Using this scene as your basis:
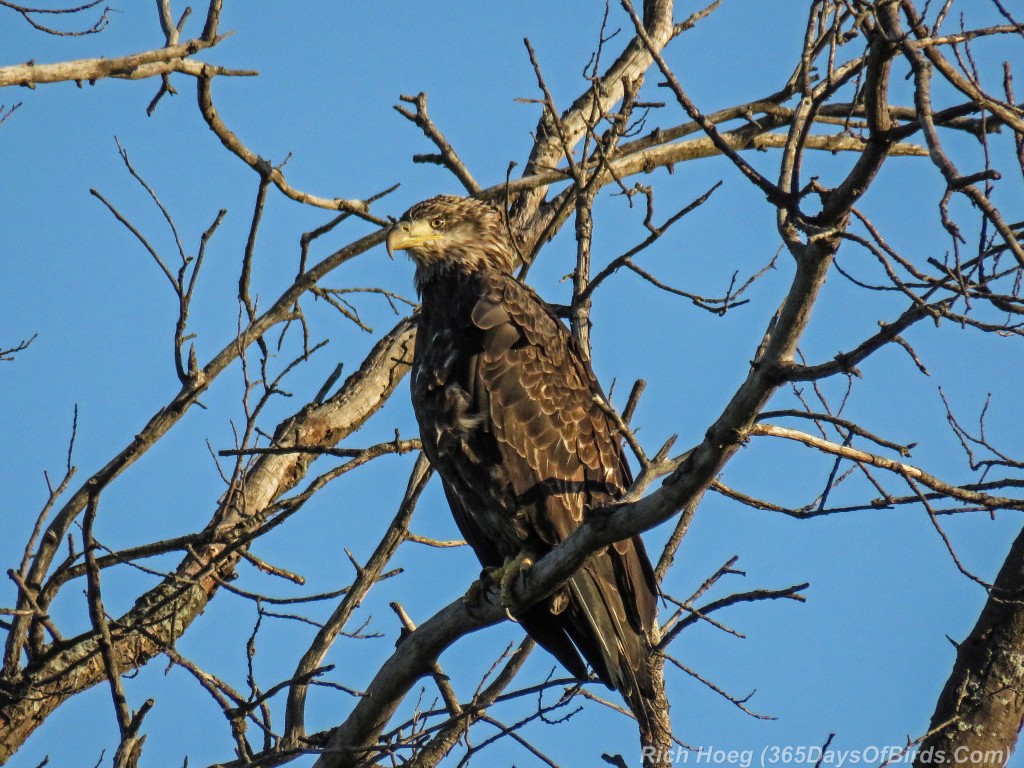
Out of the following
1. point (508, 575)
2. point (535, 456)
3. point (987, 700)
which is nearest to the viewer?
point (987, 700)

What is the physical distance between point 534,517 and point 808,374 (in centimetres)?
197

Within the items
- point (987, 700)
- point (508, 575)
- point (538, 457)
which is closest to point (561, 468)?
point (538, 457)

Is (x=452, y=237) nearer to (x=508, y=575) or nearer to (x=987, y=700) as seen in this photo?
(x=508, y=575)

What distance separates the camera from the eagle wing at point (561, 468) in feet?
14.9

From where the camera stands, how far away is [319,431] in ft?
22.5

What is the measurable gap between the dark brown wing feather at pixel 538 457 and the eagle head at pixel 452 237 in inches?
22.4

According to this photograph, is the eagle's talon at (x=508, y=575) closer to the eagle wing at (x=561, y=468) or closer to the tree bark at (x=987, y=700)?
the eagle wing at (x=561, y=468)

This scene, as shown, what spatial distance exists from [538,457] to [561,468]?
109 mm

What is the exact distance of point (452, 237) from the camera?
18.1 feet

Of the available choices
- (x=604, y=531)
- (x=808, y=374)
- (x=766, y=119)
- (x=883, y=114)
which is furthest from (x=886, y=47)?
(x=766, y=119)

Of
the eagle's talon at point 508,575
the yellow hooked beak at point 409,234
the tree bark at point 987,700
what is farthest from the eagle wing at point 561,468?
the tree bark at point 987,700

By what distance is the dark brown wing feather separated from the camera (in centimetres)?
456

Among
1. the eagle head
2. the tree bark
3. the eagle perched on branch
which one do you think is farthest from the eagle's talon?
the tree bark

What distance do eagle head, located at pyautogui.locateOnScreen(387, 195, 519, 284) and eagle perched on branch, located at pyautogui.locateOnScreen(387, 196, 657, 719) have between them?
464 millimetres
